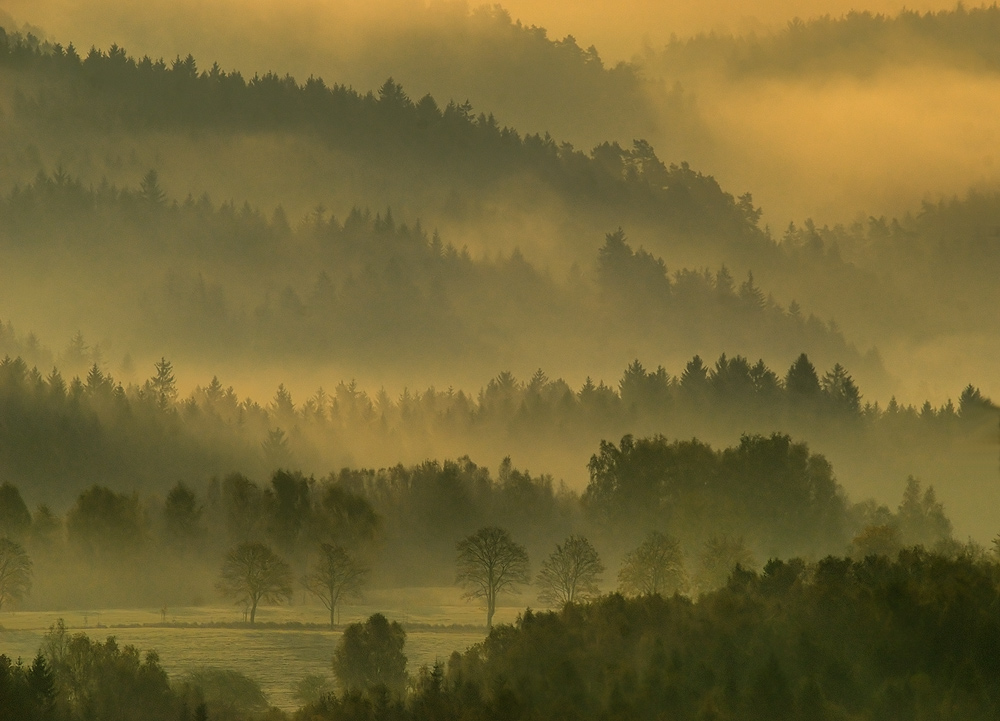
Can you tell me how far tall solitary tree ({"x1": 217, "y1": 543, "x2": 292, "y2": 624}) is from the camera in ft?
607

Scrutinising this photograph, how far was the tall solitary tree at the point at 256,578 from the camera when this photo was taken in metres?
185

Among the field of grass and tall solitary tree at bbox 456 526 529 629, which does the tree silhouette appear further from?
tall solitary tree at bbox 456 526 529 629

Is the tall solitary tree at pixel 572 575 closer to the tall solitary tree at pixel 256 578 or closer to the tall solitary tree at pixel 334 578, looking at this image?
the tall solitary tree at pixel 334 578

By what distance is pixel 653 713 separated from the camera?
119 meters

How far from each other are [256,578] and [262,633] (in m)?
18.4

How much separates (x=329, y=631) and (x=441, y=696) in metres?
48.4

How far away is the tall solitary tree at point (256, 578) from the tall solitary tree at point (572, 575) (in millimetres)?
28297

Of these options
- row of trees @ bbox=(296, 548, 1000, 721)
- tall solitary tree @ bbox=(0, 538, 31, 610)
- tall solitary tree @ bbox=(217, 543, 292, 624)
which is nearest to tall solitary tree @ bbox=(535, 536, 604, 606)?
tall solitary tree @ bbox=(217, 543, 292, 624)

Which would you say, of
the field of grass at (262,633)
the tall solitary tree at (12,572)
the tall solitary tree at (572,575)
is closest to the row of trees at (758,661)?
the field of grass at (262,633)

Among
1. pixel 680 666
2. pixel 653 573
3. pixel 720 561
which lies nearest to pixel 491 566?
pixel 653 573

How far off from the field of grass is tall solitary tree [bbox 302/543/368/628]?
1866 mm

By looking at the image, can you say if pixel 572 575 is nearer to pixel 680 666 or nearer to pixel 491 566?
pixel 491 566

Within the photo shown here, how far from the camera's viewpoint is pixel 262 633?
167625 mm

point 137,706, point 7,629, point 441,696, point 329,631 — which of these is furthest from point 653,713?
point 7,629
